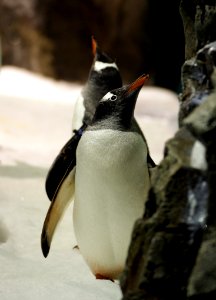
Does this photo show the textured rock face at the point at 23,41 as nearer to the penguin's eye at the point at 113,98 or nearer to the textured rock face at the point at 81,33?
the textured rock face at the point at 81,33

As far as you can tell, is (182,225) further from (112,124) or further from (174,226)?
(112,124)

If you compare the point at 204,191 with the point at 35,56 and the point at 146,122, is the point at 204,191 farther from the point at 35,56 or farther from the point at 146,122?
the point at 35,56

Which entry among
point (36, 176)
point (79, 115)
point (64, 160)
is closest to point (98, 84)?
point (79, 115)

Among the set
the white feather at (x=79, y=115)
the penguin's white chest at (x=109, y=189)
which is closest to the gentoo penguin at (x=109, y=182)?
the penguin's white chest at (x=109, y=189)

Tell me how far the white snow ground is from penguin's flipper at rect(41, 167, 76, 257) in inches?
4.2

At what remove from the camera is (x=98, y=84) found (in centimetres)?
313

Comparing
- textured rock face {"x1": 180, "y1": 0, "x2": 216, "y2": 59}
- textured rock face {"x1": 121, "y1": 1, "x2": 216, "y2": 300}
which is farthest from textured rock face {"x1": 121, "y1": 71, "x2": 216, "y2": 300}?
textured rock face {"x1": 180, "y1": 0, "x2": 216, "y2": 59}

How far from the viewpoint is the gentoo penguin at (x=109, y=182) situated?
5.77 ft

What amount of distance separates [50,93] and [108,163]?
4.49 m

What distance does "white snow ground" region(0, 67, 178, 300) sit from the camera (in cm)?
181

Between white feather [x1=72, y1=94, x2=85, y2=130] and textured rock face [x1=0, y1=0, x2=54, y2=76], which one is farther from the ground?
white feather [x1=72, y1=94, x2=85, y2=130]

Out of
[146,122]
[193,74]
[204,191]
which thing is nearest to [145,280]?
[204,191]

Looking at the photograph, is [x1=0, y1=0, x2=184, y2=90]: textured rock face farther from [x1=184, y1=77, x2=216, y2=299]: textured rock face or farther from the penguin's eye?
[x1=184, y1=77, x2=216, y2=299]: textured rock face

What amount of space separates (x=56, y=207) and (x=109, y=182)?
12.0 inches
